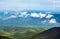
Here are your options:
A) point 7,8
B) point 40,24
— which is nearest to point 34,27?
point 40,24

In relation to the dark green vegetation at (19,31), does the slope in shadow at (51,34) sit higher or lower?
lower

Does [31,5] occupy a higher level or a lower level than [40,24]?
higher

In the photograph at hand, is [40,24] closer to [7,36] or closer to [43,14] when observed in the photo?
[43,14]

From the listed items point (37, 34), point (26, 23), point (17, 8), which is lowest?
point (37, 34)

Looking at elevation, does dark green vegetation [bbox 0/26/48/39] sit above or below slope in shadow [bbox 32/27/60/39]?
above

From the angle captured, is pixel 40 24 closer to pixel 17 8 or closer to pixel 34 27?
pixel 34 27

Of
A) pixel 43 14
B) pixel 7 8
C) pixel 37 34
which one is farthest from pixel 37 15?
pixel 7 8
